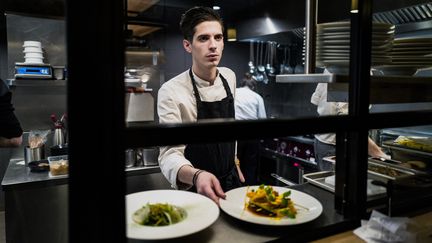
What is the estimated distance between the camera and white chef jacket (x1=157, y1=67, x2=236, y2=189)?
1.39 metres

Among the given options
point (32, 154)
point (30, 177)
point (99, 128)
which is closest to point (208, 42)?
point (99, 128)

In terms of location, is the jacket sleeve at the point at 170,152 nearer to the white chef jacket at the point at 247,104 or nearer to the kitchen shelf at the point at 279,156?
the kitchen shelf at the point at 279,156

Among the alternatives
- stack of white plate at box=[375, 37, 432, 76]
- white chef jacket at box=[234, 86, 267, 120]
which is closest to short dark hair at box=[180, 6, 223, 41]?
stack of white plate at box=[375, 37, 432, 76]

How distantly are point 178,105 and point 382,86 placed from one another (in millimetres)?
898

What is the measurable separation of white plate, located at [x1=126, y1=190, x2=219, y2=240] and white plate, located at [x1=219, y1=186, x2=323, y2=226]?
0.06 meters

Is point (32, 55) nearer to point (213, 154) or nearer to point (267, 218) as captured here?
point (213, 154)

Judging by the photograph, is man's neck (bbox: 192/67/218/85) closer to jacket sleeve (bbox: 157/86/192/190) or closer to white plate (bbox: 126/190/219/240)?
jacket sleeve (bbox: 157/86/192/190)

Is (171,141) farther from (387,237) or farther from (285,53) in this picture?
(285,53)

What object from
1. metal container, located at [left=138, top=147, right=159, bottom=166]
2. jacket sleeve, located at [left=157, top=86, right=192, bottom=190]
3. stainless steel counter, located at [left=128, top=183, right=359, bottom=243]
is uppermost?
jacket sleeve, located at [left=157, top=86, right=192, bottom=190]

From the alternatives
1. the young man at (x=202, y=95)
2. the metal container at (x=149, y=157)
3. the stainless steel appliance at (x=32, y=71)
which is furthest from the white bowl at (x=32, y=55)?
the young man at (x=202, y=95)

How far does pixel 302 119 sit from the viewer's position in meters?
0.78

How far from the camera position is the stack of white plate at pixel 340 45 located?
3.18ft

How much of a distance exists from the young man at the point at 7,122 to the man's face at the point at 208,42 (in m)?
1.52

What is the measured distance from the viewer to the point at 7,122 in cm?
247
